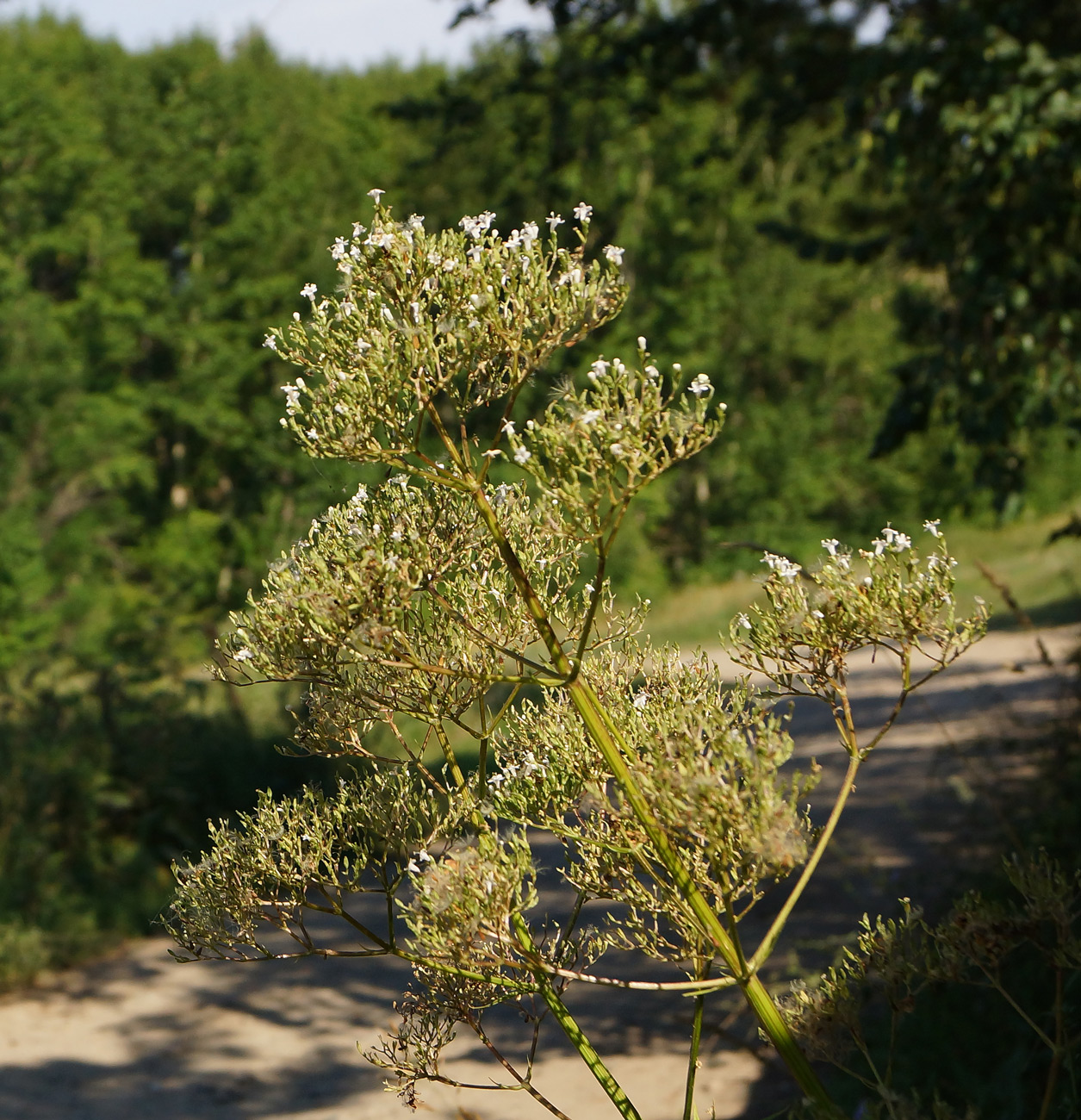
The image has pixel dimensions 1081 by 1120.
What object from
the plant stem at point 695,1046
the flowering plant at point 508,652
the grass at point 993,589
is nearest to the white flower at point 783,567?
the flowering plant at point 508,652

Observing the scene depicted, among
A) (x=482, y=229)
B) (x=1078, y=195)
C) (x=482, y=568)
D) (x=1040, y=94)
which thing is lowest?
(x=482, y=568)

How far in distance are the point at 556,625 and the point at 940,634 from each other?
0.61 meters

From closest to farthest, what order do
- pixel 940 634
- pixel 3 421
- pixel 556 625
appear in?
pixel 940 634 → pixel 556 625 → pixel 3 421

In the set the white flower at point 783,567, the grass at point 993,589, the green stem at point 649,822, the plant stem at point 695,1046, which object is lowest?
the grass at point 993,589

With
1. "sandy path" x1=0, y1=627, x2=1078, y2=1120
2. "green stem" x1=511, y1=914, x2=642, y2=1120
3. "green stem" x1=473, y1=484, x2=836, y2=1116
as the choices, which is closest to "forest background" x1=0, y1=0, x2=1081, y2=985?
"sandy path" x1=0, y1=627, x2=1078, y2=1120

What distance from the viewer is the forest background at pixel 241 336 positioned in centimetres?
878

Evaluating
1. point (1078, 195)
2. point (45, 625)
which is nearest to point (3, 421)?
point (45, 625)

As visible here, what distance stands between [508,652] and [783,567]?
1.34 feet

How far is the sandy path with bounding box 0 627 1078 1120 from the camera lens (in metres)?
5.48

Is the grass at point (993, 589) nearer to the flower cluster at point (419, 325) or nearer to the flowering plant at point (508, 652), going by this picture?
the flowering plant at point (508, 652)

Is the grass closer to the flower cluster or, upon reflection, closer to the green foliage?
the green foliage

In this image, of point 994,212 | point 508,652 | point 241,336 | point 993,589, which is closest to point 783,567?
point 508,652

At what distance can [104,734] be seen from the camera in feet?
32.7

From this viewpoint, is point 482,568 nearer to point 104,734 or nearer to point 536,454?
point 536,454
